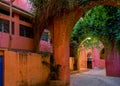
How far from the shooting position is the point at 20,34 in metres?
16.4

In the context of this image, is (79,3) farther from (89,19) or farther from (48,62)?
(89,19)

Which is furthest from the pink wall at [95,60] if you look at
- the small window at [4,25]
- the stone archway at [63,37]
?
the small window at [4,25]

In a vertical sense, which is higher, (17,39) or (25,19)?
(25,19)

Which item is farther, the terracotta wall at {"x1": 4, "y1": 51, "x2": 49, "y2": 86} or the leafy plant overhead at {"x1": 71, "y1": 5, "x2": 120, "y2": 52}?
the leafy plant overhead at {"x1": 71, "y1": 5, "x2": 120, "y2": 52}

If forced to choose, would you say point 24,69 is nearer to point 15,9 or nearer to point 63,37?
point 63,37

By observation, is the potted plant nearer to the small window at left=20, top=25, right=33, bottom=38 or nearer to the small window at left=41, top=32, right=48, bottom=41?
the small window at left=20, top=25, right=33, bottom=38

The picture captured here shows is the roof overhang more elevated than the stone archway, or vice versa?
the roof overhang

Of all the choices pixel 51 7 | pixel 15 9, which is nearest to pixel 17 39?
pixel 15 9

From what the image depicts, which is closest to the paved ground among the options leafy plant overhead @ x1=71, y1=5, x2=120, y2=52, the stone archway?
the stone archway

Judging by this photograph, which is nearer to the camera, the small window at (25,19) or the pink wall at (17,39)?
the pink wall at (17,39)

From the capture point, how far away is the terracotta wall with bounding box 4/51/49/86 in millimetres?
10008

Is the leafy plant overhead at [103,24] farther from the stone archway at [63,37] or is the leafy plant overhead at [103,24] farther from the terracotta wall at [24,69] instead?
the terracotta wall at [24,69]

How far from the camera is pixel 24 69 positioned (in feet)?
37.1

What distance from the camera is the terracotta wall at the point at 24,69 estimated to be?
32.8 feet
